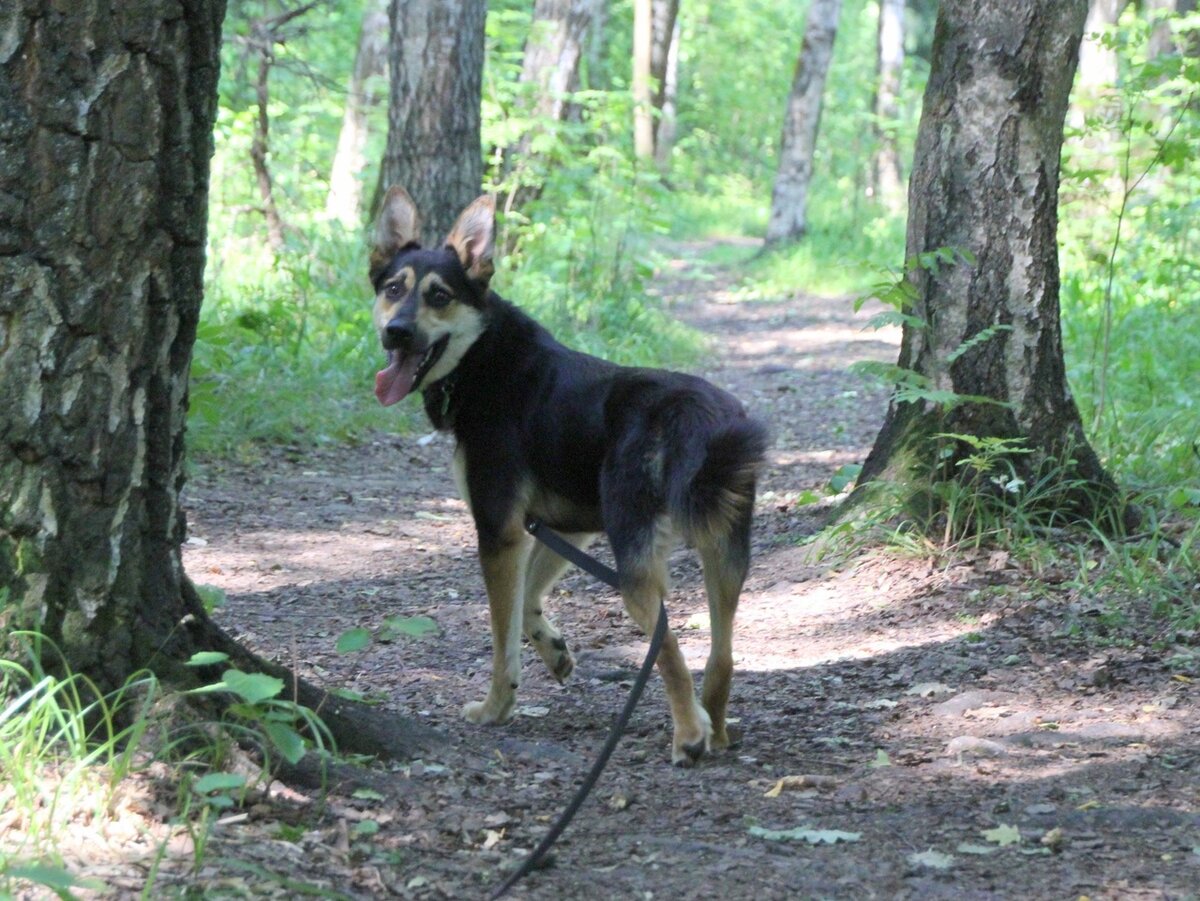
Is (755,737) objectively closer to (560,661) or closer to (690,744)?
(690,744)

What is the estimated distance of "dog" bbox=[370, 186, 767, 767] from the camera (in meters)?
3.96

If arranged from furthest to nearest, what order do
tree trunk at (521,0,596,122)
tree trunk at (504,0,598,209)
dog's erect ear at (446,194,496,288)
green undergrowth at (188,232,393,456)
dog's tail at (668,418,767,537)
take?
tree trunk at (521,0,596,122)
tree trunk at (504,0,598,209)
green undergrowth at (188,232,393,456)
dog's erect ear at (446,194,496,288)
dog's tail at (668,418,767,537)

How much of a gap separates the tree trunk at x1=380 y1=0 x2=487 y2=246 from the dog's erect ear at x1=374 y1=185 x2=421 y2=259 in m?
5.84

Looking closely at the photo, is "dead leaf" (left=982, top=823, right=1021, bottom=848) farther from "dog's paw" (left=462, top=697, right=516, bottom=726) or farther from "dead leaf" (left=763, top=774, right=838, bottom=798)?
"dog's paw" (left=462, top=697, right=516, bottom=726)

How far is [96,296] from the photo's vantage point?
9.48ft

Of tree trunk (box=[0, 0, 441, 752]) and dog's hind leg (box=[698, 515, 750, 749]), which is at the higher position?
tree trunk (box=[0, 0, 441, 752])

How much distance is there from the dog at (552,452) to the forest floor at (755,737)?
305 mm

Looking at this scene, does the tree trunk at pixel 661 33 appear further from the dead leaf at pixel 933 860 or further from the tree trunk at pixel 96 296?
the dead leaf at pixel 933 860

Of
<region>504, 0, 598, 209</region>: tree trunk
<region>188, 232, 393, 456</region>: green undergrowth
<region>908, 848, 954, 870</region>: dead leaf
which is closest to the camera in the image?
<region>908, 848, 954, 870</region>: dead leaf

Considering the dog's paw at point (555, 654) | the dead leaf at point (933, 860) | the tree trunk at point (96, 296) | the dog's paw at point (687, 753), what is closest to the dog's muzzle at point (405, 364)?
the dog's paw at point (555, 654)

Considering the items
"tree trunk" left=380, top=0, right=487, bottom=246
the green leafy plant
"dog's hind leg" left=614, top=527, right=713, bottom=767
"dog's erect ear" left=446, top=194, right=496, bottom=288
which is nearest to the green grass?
the green leafy plant

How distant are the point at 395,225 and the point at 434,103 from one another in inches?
246

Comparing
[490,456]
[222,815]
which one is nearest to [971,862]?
[222,815]

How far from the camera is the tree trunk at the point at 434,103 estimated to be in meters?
Answer: 10.9
